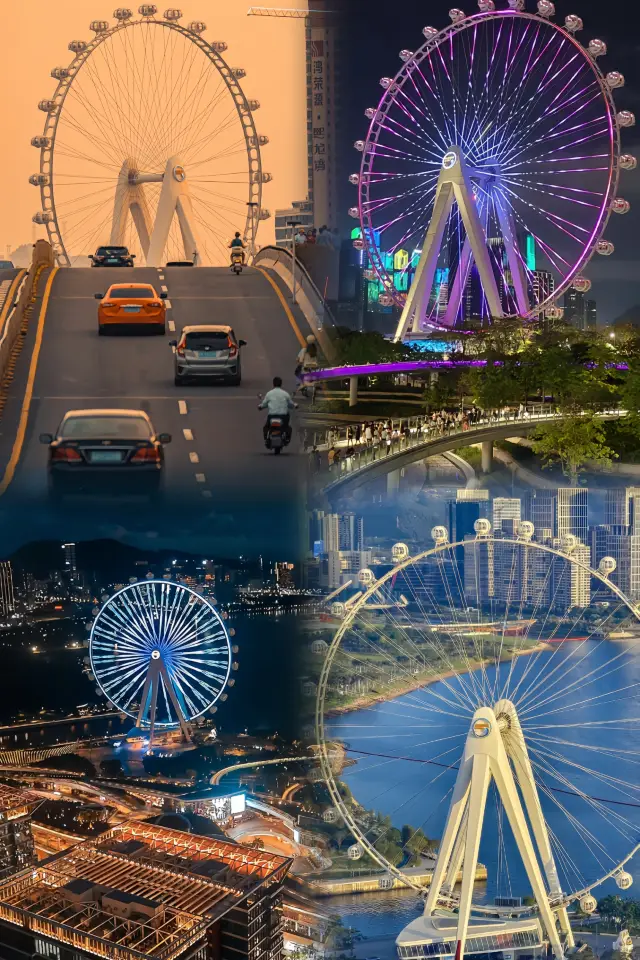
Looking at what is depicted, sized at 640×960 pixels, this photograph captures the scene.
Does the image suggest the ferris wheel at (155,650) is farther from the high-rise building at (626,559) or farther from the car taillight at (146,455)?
the high-rise building at (626,559)

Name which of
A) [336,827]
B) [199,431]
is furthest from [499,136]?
[336,827]

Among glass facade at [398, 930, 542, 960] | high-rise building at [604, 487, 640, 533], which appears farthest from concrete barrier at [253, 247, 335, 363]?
glass facade at [398, 930, 542, 960]

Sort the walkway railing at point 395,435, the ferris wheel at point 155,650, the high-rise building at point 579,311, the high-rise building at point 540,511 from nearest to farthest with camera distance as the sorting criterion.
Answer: the walkway railing at point 395,435
the high-rise building at point 579,311
the high-rise building at point 540,511
the ferris wheel at point 155,650

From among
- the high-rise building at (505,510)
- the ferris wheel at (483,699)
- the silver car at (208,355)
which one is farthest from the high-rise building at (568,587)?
the silver car at (208,355)

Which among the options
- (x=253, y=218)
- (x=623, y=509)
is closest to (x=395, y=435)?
(x=253, y=218)

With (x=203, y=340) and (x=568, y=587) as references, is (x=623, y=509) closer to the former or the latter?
(x=568, y=587)
